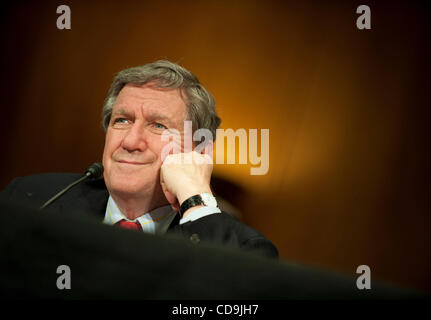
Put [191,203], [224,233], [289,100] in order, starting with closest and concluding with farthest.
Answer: [224,233] → [191,203] → [289,100]

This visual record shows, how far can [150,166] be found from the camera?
119 centimetres

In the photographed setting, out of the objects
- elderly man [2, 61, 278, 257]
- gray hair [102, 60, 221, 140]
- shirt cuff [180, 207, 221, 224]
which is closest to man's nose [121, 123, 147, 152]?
elderly man [2, 61, 278, 257]

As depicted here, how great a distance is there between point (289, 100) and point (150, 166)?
84 centimetres

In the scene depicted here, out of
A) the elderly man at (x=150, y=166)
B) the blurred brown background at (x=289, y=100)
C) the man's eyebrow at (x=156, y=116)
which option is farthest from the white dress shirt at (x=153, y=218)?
the blurred brown background at (x=289, y=100)

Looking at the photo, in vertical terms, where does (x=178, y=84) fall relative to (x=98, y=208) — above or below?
above

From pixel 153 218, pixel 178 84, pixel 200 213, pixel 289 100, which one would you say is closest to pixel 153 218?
pixel 153 218

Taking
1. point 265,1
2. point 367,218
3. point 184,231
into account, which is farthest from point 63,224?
point 265,1

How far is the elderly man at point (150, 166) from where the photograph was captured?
44.0 inches

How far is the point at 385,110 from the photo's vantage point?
1606 millimetres

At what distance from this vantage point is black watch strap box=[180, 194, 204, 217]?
1037mm

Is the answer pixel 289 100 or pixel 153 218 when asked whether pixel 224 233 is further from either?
pixel 289 100

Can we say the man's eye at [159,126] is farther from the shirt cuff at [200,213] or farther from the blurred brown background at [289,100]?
the blurred brown background at [289,100]

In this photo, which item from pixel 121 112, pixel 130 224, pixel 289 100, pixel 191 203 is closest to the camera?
pixel 191 203
